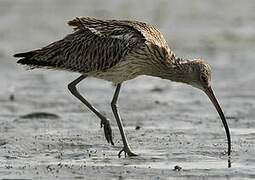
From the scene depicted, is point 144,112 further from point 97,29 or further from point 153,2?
point 153,2

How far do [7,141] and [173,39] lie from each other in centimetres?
827

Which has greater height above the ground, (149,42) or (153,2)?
(153,2)

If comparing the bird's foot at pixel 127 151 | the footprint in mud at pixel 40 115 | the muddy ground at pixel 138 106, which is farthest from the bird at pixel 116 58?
the footprint in mud at pixel 40 115

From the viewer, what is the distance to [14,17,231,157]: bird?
41.1ft

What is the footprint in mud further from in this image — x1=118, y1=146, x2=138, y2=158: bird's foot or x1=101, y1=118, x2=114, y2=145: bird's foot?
x1=118, y1=146, x2=138, y2=158: bird's foot

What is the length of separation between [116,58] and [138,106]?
2684mm

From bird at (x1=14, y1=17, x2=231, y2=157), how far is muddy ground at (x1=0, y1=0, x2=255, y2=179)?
0.67 m

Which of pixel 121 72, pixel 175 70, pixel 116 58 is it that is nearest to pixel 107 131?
pixel 121 72

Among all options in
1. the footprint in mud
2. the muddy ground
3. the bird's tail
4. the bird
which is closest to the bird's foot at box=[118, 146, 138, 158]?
the muddy ground

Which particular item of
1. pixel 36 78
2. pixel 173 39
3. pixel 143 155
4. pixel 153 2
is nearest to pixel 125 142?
pixel 143 155

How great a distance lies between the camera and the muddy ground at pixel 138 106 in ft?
36.9

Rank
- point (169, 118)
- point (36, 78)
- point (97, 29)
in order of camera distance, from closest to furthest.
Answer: point (97, 29)
point (169, 118)
point (36, 78)

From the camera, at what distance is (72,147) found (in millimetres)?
12305

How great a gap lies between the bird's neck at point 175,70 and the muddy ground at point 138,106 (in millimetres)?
742
